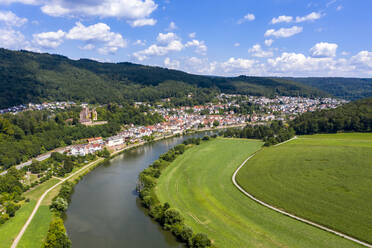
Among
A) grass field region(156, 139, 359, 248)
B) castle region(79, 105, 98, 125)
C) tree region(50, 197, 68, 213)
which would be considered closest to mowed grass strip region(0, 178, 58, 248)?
tree region(50, 197, 68, 213)

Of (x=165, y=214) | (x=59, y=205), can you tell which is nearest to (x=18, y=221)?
(x=59, y=205)

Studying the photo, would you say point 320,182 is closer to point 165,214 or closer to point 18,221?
point 165,214

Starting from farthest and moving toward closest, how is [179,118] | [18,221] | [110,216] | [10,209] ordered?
[179,118]
[110,216]
[10,209]
[18,221]

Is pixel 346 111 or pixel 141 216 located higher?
pixel 346 111

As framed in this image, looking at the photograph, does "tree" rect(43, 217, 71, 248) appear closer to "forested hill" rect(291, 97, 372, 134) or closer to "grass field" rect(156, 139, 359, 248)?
"grass field" rect(156, 139, 359, 248)

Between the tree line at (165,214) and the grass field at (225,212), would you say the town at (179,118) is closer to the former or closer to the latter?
the tree line at (165,214)

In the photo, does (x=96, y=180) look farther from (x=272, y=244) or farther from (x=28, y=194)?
(x=272, y=244)

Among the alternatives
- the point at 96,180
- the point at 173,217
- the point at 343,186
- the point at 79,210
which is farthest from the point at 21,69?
the point at 343,186
